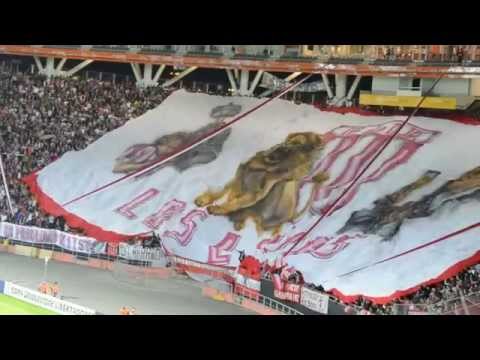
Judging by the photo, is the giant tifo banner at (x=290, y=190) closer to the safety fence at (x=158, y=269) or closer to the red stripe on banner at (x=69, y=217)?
the red stripe on banner at (x=69, y=217)

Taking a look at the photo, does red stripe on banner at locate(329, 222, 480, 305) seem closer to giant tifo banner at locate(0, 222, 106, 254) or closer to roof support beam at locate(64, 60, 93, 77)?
giant tifo banner at locate(0, 222, 106, 254)

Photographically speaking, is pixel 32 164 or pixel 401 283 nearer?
pixel 401 283

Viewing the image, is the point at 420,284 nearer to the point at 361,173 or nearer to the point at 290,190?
the point at 361,173

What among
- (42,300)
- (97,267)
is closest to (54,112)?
(97,267)

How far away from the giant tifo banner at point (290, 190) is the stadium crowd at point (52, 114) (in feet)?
0.75

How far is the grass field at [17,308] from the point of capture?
311 inches

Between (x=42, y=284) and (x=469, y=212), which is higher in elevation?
(x=469, y=212)

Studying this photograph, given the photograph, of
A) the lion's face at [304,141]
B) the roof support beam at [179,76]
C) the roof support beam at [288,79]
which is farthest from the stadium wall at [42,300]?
the roof support beam at [288,79]

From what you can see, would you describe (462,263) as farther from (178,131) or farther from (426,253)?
(178,131)
